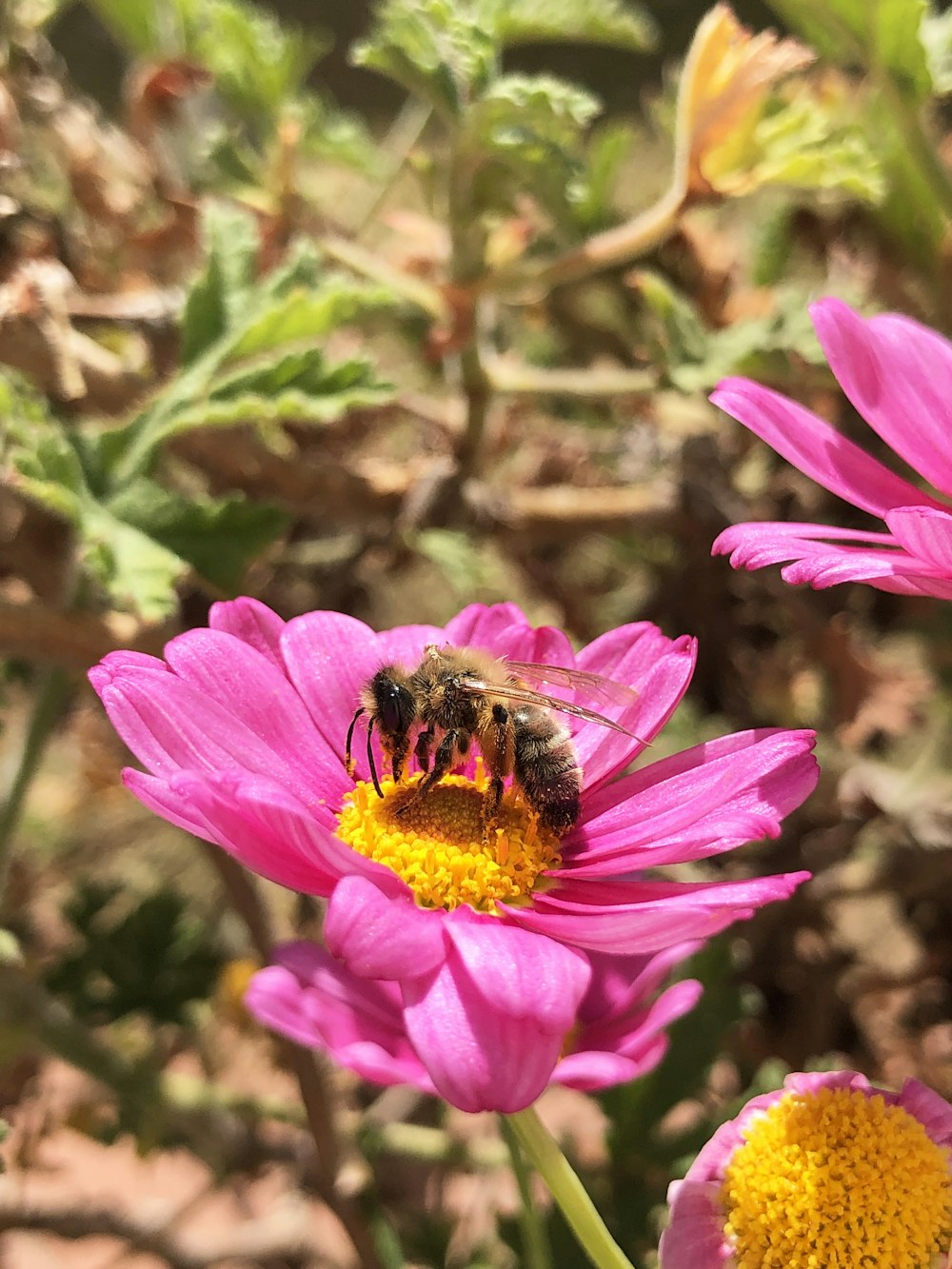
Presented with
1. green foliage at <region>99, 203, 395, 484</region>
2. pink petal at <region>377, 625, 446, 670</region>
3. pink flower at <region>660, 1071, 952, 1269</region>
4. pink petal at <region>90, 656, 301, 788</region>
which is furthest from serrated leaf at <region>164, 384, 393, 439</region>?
pink flower at <region>660, 1071, 952, 1269</region>

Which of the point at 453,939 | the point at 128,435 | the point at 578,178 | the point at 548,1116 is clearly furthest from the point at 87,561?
the point at 548,1116

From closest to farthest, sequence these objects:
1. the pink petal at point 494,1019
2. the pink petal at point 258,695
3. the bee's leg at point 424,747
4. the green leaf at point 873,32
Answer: the pink petal at point 494,1019 → the pink petal at point 258,695 → the bee's leg at point 424,747 → the green leaf at point 873,32

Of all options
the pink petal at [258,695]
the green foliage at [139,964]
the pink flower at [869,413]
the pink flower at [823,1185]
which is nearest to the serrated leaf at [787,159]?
the pink flower at [869,413]

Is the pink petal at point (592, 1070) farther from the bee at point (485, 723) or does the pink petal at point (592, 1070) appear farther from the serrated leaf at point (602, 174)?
the serrated leaf at point (602, 174)

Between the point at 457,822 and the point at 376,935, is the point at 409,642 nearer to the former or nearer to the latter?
the point at 457,822

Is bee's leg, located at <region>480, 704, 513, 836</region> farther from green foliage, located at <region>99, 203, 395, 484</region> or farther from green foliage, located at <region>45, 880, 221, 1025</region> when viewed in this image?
green foliage, located at <region>45, 880, 221, 1025</region>

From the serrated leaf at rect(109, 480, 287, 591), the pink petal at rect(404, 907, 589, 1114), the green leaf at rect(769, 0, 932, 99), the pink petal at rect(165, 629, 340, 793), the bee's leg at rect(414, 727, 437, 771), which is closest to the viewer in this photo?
the pink petal at rect(404, 907, 589, 1114)

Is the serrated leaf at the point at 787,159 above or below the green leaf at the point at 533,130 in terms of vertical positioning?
above
